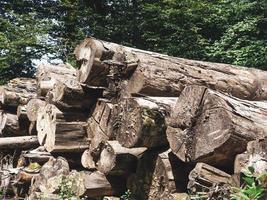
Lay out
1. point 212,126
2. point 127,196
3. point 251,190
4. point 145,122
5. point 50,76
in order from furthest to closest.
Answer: point 50,76
point 127,196
point 145,122
point 212,126
point 251,190

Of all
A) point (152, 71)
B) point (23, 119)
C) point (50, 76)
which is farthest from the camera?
point (23, 119)

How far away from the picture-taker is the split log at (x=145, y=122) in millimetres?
3748

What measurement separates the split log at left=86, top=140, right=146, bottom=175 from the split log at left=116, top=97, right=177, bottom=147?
195mm

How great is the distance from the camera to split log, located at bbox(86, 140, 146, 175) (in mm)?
4117

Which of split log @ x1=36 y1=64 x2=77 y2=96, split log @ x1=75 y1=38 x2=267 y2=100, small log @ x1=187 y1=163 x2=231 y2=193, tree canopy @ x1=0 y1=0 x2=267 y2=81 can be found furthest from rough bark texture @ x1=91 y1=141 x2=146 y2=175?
tree canopy @ x1=0 y1=0 x2=267 y2=81

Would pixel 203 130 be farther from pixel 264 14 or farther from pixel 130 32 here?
pixel 130 32

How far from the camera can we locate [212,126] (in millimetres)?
3154

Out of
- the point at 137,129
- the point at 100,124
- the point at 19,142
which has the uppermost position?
the point at 137,129

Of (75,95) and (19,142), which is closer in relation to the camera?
(75,95)

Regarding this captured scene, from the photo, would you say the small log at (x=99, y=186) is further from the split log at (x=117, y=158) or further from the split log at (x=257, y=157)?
the split log at (x=257, y=157)

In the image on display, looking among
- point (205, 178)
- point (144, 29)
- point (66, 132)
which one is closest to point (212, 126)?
point (205, 178)

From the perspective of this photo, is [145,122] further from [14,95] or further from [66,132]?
[14,95]

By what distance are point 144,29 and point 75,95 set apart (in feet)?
23.2

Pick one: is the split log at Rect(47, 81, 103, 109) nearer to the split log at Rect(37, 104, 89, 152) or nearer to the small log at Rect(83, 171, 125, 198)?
the split log at Rect(37, 104, 89, 152)
